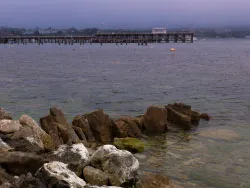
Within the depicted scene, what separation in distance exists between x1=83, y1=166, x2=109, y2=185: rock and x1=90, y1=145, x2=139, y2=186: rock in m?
0.20

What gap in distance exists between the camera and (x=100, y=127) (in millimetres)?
17609

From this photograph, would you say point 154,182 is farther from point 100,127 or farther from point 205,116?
point 205,116

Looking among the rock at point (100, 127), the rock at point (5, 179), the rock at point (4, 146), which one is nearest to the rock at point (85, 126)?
the rock at point (100, 127)

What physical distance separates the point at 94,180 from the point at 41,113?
14.0m

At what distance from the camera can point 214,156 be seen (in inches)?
618

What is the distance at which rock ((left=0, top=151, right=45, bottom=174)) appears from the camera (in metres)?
10.9

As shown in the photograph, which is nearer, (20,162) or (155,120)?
(20,162)

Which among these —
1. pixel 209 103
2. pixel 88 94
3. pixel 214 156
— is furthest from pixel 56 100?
pixel 214 156

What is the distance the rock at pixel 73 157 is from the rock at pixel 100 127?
5.31 meters

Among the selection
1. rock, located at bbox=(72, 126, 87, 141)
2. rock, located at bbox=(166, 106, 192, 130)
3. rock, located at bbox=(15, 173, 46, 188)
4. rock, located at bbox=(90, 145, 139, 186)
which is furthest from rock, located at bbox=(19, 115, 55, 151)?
rock, located at bbox=(166, 106, 192, 130)

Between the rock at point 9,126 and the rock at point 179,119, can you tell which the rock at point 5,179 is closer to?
the rock at point 9,126

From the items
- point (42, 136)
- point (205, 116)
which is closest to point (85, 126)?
point (42, 136)

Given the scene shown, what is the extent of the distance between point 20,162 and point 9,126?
2446mm

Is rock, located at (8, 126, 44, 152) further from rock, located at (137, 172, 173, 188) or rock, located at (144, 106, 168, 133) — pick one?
rock, located at (144, 106, 168, 133)
